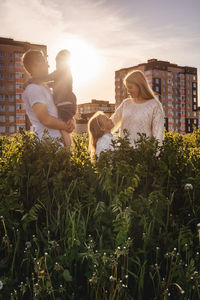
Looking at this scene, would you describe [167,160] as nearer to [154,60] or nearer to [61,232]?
[61,232]

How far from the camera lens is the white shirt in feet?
14.0

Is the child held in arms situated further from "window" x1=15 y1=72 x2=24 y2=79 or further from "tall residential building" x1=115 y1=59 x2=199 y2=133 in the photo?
"tall residential building" x1=115 y1=59 x2=199 y2=133

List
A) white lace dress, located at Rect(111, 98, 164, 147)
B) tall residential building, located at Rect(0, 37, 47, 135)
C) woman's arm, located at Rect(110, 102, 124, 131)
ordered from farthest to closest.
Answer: tall residential building, located at Rect(0, 37, 47, 135) < woman's arm, located at Rect(110, 102, 124, 131) < white lace dress, located at Rect(111, 98, 164, 147)

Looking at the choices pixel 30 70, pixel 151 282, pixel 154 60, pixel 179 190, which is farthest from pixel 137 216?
pixel 154 60

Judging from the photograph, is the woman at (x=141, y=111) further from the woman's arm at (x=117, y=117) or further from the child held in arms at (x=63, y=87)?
the child held in arms at (x=63, y=87)

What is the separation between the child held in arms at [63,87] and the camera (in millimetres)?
4445


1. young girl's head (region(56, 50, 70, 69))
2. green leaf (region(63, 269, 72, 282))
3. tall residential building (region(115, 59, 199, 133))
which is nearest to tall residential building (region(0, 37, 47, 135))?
tall residential building (region(115, 59, 199, 133))

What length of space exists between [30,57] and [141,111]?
80.5 inches

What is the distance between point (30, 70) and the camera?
14.5ft

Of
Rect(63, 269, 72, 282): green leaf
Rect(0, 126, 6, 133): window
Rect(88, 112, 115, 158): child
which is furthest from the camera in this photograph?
Rect(0, 126, 6, 133): window

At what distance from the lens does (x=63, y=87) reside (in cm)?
461

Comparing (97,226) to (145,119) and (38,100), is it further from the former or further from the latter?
(145,119)

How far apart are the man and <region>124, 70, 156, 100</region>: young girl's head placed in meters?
1.52

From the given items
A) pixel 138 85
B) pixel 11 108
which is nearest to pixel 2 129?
pixel 11 108
